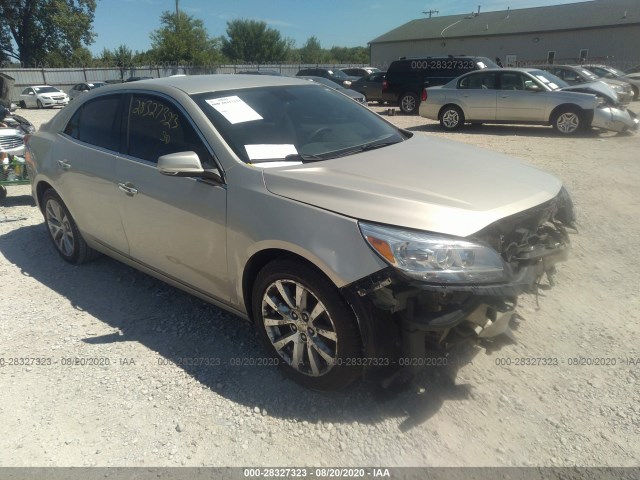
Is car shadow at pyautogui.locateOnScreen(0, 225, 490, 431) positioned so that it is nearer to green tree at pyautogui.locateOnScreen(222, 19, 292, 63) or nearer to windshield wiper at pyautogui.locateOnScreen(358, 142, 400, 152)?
windshield wiper at pyautogui.locateOnScreen(358, 142, 400, 152)

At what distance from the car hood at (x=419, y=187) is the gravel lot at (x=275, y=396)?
887 mm

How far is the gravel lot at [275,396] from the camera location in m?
2.38

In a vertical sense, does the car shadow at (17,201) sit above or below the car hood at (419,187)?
below

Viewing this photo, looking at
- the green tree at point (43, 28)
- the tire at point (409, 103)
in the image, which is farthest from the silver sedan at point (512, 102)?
the green tree at point (43, 28)

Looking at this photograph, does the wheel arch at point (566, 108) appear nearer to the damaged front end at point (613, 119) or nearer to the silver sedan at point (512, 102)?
the silver sedan at point (512, 102)

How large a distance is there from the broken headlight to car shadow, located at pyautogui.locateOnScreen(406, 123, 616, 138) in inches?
421

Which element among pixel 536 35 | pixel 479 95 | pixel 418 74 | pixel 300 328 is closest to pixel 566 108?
pixel 479 95

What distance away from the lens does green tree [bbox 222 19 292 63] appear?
7412 centimetres

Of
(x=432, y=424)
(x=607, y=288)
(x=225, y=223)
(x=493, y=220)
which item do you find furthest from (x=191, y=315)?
(x=607, y=288)

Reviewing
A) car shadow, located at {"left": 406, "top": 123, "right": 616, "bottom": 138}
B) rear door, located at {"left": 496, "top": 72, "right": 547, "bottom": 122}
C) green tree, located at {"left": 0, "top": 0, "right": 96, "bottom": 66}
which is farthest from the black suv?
green tree, located at {"left": 0, "top": 0, "right": 96, "bottom": 66}

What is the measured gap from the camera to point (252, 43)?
74.7 meters

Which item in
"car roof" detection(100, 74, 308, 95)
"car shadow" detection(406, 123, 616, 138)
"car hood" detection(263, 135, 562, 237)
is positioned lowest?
"car shadow" detection(406, 123, 616, 138)

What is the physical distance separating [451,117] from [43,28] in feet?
179

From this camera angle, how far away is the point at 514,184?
282 cm
